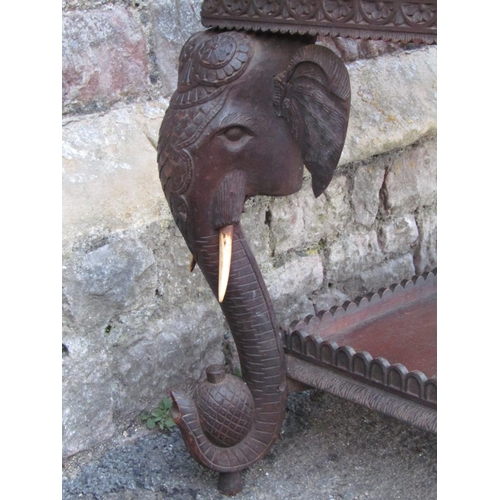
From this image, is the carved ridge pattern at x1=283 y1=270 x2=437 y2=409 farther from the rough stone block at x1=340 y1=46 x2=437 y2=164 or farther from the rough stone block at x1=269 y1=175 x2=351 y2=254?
the rough stone block at x1=340 y1=46 x2=437 y2=164

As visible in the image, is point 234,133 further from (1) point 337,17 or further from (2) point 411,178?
(2) point 411,178

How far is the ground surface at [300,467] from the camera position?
1973 millimetres

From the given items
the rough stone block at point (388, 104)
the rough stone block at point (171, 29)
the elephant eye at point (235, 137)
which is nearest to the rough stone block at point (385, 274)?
the rough stone block at point (388, 104)

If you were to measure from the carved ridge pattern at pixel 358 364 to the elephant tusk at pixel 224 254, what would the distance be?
33 centimetres

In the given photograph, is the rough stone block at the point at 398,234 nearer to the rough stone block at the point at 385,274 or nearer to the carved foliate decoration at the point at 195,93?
the rough stone block at the point at 385,274

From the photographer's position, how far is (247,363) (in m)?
1.93

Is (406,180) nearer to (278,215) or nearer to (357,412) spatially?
(278,215)

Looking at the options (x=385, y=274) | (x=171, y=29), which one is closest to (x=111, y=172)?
(x=171, y=29)

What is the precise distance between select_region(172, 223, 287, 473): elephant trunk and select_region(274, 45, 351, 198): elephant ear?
9.2 inches

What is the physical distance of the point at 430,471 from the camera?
2049 mm

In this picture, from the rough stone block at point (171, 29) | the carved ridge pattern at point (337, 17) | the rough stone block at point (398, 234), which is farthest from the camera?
the rough stone block at point (398, 234)

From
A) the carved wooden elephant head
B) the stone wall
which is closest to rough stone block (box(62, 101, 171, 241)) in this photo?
the stone wall

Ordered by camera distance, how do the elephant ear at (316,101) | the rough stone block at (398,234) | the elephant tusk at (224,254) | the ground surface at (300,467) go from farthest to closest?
1. the rough stone block at (398,234)
2. the ground surface at (300,467)
3. the elephant tusk at (224,254)
4. the elephant ear at (316,101)

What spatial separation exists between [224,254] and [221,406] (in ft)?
1.10
